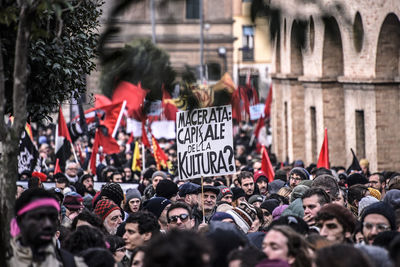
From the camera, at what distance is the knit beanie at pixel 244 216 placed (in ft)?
28.6

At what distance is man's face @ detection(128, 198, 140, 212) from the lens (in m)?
10.9

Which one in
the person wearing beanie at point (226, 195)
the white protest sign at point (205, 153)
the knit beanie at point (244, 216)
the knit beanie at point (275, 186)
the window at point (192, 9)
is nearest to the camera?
the window at point (192, 9)

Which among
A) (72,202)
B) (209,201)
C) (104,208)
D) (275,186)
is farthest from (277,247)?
(275,186)

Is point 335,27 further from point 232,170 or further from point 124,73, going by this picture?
point 232,170

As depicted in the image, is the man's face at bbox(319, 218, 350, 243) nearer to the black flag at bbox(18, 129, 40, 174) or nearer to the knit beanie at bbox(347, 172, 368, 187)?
the knit beanie at bbox(347, 172, 368, 187)

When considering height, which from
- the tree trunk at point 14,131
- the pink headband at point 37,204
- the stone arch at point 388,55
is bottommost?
the pink headband at point 37,204

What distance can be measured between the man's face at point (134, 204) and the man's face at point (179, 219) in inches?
102

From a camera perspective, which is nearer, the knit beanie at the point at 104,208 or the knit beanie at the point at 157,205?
the knit beanie at the point at 104,208

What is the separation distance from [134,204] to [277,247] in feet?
18.1

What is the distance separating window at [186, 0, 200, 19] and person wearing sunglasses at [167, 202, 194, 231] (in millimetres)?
4627

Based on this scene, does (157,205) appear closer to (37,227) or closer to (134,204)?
(134,204)

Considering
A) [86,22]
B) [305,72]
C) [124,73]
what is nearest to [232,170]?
[86,22]

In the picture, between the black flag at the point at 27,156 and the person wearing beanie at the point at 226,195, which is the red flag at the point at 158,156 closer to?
the black flag at the point at 27,156

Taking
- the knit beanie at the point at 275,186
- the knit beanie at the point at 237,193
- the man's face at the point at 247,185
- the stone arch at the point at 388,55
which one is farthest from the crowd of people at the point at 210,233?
the stone arch at the point at 388,55
